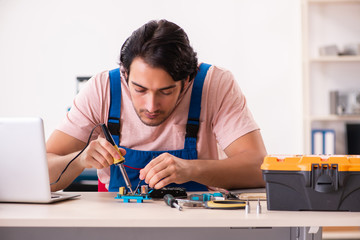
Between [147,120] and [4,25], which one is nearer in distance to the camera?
[147,120]

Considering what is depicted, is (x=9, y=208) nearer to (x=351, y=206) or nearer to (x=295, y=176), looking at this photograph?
(x=295, y=176)

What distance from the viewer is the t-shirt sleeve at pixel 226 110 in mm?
1699

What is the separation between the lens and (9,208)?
3.50ft

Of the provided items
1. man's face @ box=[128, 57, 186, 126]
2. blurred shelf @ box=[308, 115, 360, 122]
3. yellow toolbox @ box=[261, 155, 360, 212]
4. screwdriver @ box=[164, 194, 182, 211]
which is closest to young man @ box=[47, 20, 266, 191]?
man's face @ box=[128, 57, 186, 126]

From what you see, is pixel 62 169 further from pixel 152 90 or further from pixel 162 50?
pixel 162 50

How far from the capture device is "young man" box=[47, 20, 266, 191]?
5.00 feet

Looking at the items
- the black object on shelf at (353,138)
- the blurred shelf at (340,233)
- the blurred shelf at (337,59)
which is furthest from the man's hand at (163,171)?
the black object on shelf at (353,138)

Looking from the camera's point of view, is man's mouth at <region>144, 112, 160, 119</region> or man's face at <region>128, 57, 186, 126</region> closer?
man's face at <region>128, 57, 186, 126</region>

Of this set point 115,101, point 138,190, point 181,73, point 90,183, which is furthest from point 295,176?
point 90,183

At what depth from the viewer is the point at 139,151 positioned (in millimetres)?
1686

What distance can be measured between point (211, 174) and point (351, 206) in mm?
556

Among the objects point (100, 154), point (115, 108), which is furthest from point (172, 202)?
point (115, 108)

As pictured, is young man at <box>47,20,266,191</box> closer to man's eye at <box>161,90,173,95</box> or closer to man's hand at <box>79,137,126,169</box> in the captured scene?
man's eye at <box>161,90,173,95</box>

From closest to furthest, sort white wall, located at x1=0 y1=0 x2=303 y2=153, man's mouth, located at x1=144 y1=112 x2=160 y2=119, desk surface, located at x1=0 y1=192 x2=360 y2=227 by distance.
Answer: desk surface, located at x1=0 y1=192 x2=360 y2=227
man's mouth, located at x1=144 y1=112 x2=160 y2=119
white wall, located at x1=0 y1=0 x2=303 y2=153
